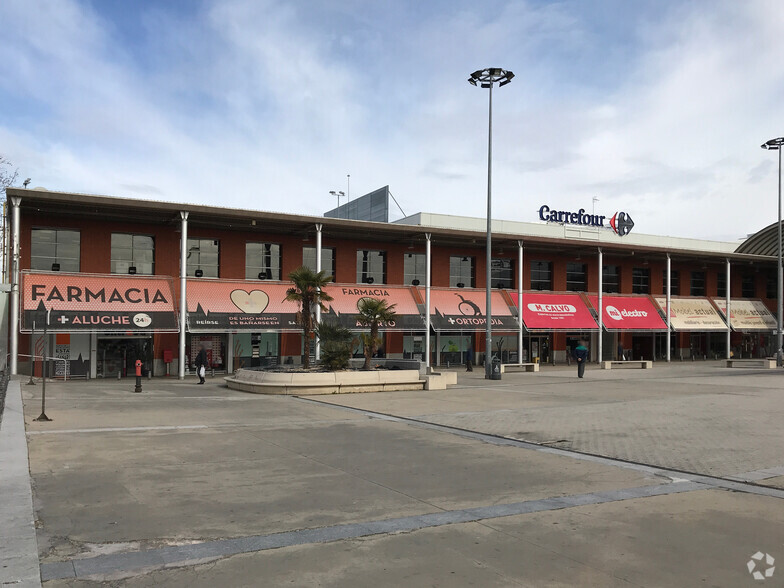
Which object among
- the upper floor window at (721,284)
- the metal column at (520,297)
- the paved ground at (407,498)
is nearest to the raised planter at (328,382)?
the paved ground at (407,498)

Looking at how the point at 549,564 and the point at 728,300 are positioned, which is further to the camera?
the point at 728,300

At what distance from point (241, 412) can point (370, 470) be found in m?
8.16

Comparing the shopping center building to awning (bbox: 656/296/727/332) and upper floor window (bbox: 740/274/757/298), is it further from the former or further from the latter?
upper floor window (bbox: 740/274/757/298)

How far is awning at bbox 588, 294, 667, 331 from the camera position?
144ft

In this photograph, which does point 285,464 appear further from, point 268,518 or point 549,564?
point 549,564

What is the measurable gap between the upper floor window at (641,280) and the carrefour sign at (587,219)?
360cm

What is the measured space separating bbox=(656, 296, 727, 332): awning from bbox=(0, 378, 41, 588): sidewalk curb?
43.7 metres

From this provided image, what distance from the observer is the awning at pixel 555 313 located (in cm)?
4075

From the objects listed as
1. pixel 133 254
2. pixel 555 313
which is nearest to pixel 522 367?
pixel 555 313

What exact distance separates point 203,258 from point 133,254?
11.3 ft

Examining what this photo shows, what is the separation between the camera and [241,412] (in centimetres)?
1698

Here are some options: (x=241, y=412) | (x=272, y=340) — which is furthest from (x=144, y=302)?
(x=241, y=412)

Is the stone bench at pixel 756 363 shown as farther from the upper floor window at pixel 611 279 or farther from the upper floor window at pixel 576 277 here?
the upper floor window at pixel 576 277

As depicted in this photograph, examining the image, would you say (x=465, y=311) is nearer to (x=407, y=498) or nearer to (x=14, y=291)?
(x=14, y=291)
